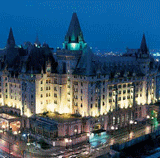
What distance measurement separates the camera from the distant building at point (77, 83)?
264 ft

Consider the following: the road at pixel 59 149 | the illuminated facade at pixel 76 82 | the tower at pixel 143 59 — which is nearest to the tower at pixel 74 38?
the illuminated facade at pixel 76 82

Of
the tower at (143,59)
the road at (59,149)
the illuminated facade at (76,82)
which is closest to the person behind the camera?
the road at (59,149)

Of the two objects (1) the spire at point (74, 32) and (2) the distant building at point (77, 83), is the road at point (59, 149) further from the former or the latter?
(1) the spire at point (74, 32)

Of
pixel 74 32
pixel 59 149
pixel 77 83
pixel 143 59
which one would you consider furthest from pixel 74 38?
pixel 59 149

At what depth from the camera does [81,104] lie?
81.2 meters

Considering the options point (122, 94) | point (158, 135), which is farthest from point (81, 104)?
point (158, 135)

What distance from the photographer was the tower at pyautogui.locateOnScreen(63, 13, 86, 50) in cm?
8606

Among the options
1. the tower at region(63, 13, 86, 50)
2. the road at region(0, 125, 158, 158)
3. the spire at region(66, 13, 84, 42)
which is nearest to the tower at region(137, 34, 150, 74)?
the tower at region(63, 13, 86, 50)

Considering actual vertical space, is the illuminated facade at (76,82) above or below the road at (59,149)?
above

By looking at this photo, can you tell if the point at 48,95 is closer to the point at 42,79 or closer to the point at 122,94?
the point at 42,79

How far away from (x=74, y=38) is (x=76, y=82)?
13639 mm

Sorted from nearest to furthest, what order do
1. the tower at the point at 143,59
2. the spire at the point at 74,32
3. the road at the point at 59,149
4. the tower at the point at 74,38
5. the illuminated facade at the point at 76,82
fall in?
the road at the point at 59,149, the illuminated facade at the point at 76,82, the tower at the point at 74,38, the spire at the point at 74,32, the tower at the point at 143,59

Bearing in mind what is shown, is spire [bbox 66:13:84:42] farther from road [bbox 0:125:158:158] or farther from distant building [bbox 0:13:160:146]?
road [bbox 0:125:158:158]

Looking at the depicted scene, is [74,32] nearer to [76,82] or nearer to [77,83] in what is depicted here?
[76,82]
